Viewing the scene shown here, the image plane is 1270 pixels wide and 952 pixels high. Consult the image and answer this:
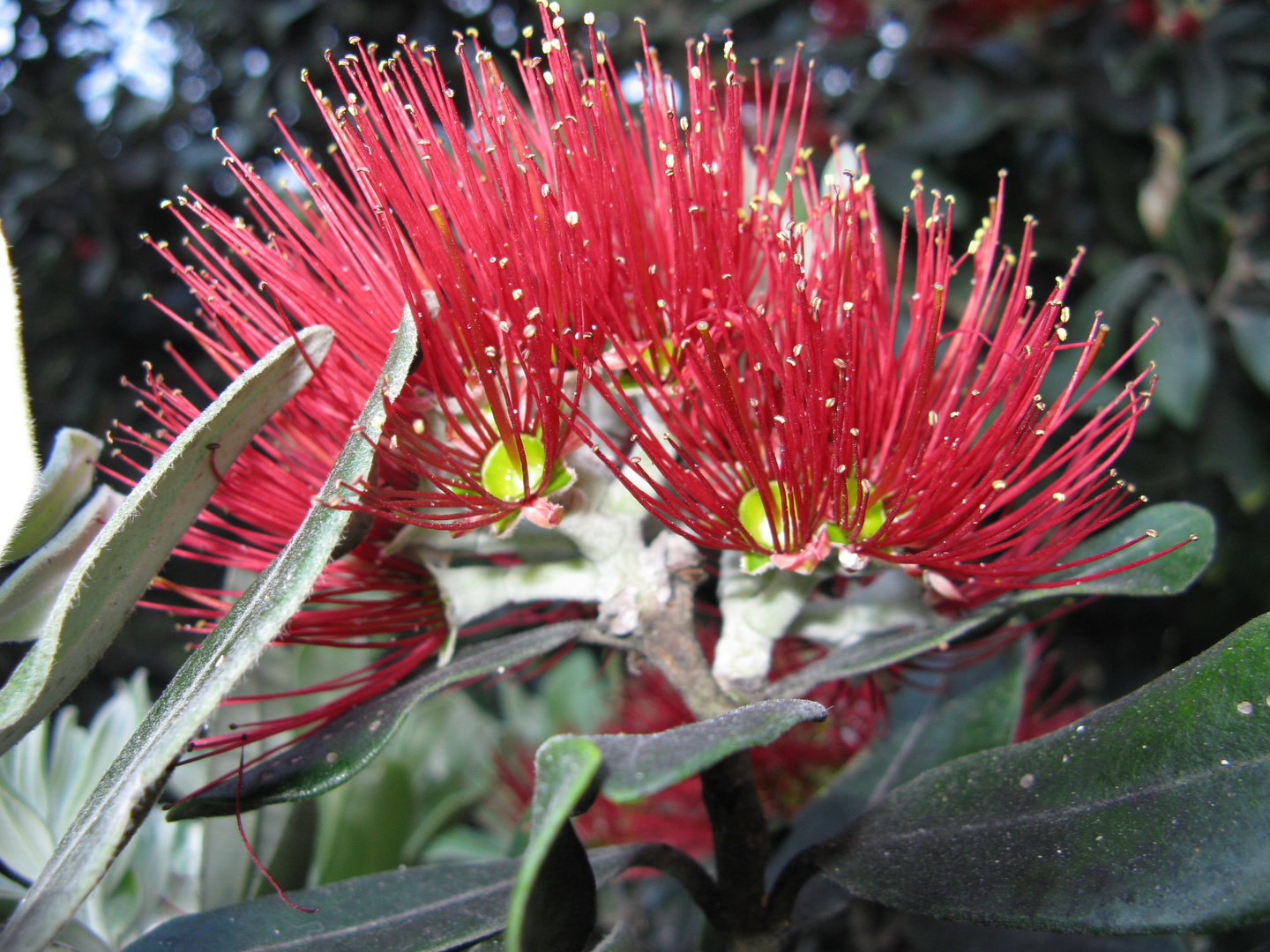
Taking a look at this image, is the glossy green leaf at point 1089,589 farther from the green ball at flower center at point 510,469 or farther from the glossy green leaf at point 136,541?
the glossy green leaf at point 136,541

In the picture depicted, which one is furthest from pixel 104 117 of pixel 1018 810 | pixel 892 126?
pixel 1018 810

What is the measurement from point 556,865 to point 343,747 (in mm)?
180

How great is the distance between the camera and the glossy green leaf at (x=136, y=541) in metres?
0.48

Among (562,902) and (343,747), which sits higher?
(343,747)

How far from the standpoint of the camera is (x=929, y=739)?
881 millimetres

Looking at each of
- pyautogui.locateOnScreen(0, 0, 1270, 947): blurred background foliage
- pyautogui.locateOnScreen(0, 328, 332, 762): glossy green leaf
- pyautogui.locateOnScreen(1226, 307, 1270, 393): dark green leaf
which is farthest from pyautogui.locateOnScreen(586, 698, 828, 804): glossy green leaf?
pyautogui.locateOnScreen(1226, 307, 1270, 393): dark green leaf

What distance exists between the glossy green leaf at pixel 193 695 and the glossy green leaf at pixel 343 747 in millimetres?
96

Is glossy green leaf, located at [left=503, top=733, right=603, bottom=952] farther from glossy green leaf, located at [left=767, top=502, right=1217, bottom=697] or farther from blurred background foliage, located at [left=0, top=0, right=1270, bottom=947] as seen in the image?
blurred background foliage, located at [left=0, top=0, right=1270, bottom=947]

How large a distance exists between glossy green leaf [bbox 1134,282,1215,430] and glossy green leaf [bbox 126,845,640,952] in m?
1.17

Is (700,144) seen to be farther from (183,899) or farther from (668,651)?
(183,899)

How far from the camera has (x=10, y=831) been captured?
0.71m

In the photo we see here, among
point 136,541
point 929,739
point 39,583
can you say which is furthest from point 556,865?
point 929,739

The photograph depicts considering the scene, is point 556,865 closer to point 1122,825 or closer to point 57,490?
point 1122,825

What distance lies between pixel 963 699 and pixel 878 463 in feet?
1.31
